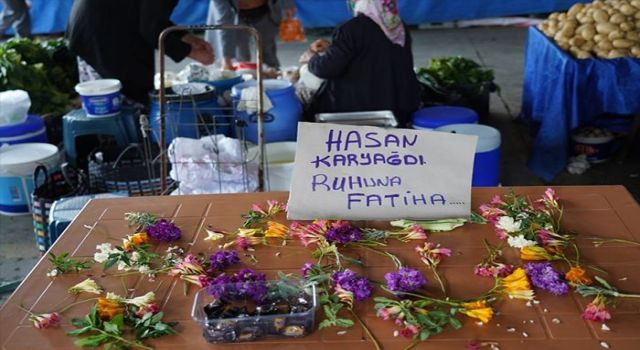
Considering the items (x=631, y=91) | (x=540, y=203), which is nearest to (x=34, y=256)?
(x=540, y=203)

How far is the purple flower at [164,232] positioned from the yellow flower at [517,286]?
0.76 meters

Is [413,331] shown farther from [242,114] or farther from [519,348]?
[242,114]

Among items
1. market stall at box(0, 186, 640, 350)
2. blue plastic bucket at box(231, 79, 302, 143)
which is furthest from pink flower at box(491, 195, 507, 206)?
blue plastic bucket at box(231, 79, 302, 143)

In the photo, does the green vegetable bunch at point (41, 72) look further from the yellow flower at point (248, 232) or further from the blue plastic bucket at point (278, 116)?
the yellow flower at point (248, 232)

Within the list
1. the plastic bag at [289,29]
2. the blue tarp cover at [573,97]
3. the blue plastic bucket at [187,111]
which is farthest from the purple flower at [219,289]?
the plastic bag at [289,29]

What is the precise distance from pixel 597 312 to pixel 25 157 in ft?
11.1

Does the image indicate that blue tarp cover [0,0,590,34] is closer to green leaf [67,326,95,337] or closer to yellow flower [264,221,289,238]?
yellow flower [264,221,289,238]

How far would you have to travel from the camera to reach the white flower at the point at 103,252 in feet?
4.65

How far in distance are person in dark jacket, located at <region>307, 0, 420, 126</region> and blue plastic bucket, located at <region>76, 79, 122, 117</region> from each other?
3.84 ft

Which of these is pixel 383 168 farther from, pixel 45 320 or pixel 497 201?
pixel 45 320

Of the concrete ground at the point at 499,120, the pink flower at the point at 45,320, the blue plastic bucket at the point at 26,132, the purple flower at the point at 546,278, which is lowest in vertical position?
the concrete ground at the point at 499,120

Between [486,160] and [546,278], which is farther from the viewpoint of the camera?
[486,160]

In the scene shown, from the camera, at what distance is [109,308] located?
1209mm

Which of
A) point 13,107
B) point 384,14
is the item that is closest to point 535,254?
point 384,14
